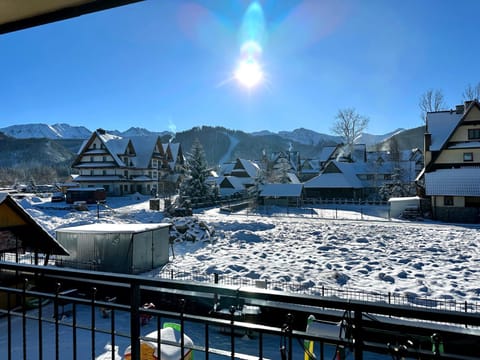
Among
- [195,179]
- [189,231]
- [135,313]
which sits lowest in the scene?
[189,231]

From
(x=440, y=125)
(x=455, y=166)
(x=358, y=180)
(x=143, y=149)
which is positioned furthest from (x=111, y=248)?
(x=143, y=149)

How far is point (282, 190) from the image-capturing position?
32.8 metres

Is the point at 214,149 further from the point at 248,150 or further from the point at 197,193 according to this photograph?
the point at 197,193

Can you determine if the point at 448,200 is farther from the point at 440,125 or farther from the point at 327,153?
the point at 327,153

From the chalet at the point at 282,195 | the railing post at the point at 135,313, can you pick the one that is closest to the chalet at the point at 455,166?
the chalet at the point at 282,195

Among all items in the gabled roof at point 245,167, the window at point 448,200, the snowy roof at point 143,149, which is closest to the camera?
the window at point 448,200

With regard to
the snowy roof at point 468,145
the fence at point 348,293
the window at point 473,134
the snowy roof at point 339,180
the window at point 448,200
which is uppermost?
the window at point 473,134

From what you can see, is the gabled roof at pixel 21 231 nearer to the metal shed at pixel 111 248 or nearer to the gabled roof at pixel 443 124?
the metal shed at pixel 111 248

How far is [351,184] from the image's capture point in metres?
34.9

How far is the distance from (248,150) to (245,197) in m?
101

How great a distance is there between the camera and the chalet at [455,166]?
2234 centimetres

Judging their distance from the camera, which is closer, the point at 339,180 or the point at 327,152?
the point at 339,180

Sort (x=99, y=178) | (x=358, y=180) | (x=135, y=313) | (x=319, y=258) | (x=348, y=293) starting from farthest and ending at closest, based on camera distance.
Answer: (x=99, y=178) → (x=358, y=180) → (x=319, y=258) → (x=348, y=293) → (x=135, y=313)

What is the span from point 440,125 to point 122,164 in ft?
108
